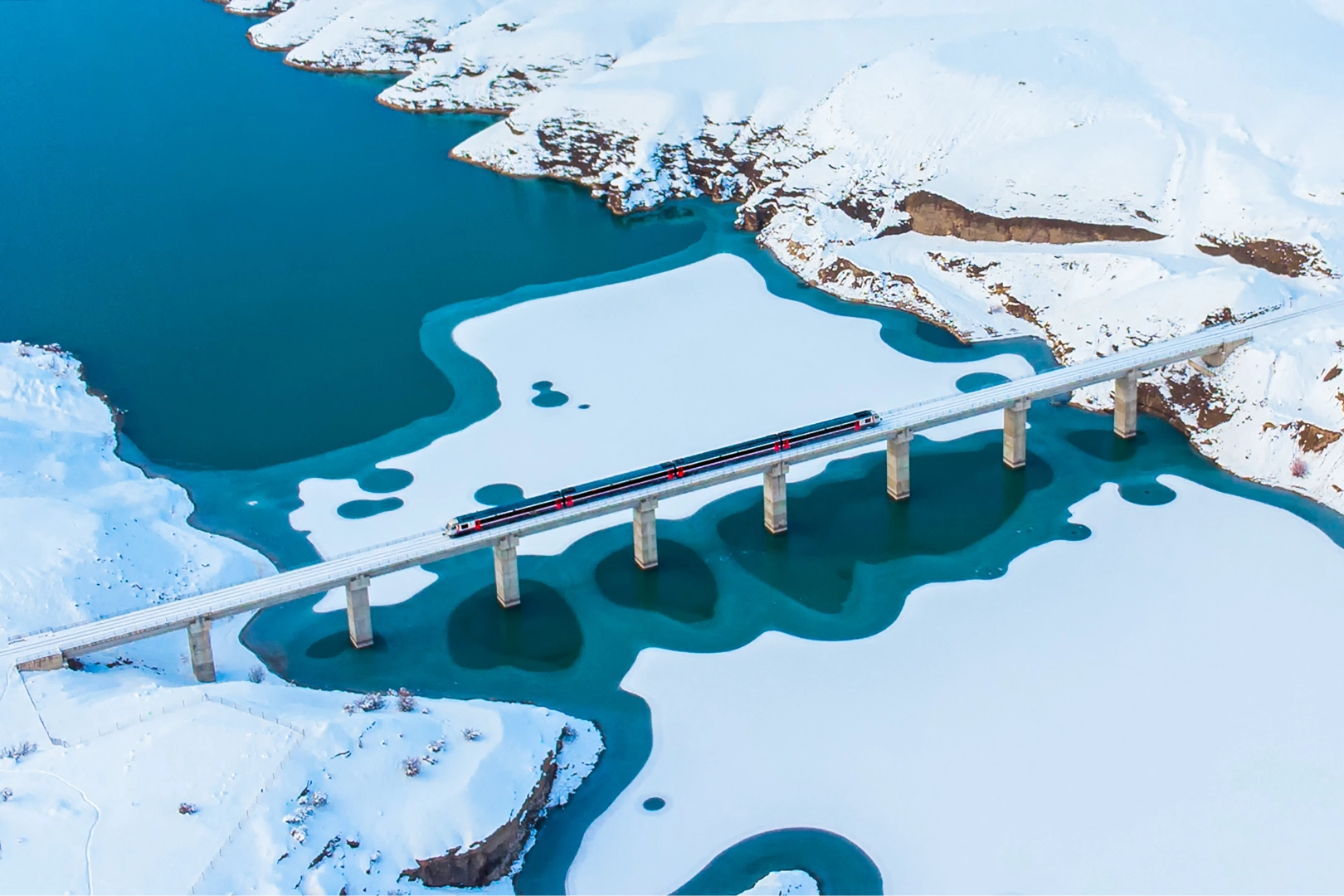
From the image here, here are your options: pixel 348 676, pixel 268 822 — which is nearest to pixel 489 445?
pixel 348 676

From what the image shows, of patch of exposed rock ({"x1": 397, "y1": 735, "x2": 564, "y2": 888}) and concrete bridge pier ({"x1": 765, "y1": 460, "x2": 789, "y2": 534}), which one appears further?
concrete bridge pier ({"x1": 765, "y1": 460, "x2": 789, "y2": 534})

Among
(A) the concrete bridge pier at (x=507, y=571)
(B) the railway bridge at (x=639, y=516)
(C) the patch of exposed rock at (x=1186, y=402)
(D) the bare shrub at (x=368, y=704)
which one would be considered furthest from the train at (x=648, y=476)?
(C) the patch of exposed rock at (x=1186, y=402)

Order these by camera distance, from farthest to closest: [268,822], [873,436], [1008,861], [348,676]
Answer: [873,436] < [348,676] < [1008,861] < [268,822]

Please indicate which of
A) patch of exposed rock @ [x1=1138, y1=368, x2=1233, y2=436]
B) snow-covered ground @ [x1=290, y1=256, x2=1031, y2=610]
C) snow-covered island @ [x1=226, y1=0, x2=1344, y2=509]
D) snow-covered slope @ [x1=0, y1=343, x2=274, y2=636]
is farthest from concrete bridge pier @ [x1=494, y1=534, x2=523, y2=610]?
patch of exposed rock @ [x1=1138, y1=368, x2=1233, y2=436]

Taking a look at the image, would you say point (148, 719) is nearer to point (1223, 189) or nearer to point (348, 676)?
point (348, 676)

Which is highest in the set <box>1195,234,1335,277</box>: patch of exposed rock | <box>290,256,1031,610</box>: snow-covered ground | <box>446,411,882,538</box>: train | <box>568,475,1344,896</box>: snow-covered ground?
<box>1195,234,1335,277</box>: patch of exposed rock

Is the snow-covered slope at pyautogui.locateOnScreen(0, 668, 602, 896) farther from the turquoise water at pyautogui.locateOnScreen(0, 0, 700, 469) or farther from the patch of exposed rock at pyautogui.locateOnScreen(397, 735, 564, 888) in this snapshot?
the turquoise water at pyautogui.locateOnScreen(0, 0, 700, 469)

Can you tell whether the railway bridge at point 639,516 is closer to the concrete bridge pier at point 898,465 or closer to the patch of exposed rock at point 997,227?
the concrete bridge pier at point 898,465
